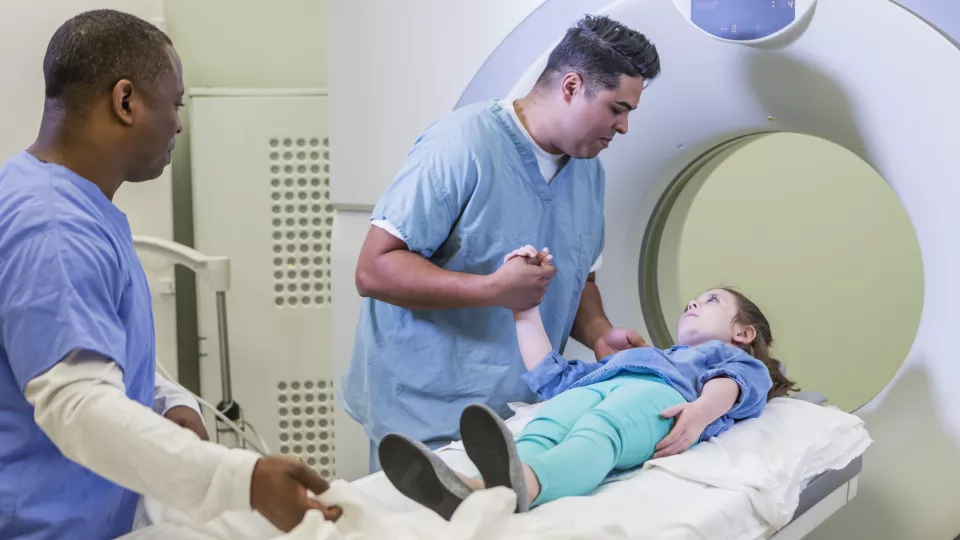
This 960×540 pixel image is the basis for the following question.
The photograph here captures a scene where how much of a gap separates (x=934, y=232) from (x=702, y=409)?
0.50 metres

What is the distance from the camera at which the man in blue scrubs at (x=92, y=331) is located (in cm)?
82

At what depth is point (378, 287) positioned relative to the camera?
4.98 ft

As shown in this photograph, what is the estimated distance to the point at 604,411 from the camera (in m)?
1.35

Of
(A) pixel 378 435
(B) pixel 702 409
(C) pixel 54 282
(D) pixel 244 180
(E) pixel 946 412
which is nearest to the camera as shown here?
(C) pixel 54 282

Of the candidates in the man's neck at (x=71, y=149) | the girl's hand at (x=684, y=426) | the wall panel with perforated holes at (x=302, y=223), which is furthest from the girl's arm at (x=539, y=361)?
the wall panel with perforated holes at (x=302, y=223)

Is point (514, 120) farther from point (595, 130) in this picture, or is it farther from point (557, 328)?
point (557, 328)

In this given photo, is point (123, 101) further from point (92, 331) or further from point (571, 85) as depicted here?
point (571, 85)

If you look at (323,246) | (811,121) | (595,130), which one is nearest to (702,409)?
(595,130)

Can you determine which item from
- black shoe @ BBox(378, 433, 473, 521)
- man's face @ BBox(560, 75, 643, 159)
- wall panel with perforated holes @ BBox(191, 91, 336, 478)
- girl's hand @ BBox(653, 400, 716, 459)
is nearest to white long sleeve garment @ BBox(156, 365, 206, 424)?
black shoe @ BBox(378, 433, 473, 521)

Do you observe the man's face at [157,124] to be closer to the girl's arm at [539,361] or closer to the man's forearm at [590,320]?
the girl's arm at [539,361]

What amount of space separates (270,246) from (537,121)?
1320mm

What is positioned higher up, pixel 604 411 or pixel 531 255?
pixel 531 255

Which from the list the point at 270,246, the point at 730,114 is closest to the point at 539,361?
the point at 730,114

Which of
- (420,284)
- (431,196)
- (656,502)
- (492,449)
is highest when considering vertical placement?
(431,196)
